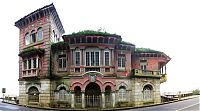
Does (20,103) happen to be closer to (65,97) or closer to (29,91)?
(29,91)

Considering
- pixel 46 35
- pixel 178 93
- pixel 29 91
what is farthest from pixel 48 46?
pixel 178 93

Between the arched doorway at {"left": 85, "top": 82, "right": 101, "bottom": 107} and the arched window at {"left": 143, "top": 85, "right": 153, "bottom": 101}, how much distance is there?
5895 millimetres

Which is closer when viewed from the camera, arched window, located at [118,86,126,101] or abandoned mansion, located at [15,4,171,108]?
abandoned mansion, located at [15,4,171,108]

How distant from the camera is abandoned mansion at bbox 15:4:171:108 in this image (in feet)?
94.0

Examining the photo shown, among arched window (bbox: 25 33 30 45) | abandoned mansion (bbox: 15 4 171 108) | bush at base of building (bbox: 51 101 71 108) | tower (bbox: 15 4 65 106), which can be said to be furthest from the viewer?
arched window (bbox: 25 33 30 45)

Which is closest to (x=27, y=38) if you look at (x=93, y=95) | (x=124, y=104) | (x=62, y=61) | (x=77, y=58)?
(x=62, y=61)

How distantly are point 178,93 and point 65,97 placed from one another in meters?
23.5

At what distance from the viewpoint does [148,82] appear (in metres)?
31.8

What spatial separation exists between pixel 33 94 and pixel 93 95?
295 inches

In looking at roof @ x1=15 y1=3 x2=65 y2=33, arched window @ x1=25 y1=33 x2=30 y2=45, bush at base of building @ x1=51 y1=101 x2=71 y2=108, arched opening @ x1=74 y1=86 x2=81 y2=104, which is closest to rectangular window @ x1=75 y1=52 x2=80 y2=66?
arched opening @ x1=74 y1=86 x2=81 y2=104

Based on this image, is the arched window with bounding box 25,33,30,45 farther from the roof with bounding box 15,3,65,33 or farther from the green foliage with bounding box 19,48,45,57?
the green foliage with bounding box 19,48,45,57

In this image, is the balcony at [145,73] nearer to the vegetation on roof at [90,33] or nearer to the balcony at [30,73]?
the vegetation on roof at [90,33]

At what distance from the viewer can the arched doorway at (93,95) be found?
28.5 m

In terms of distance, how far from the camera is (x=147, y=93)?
31906mm
